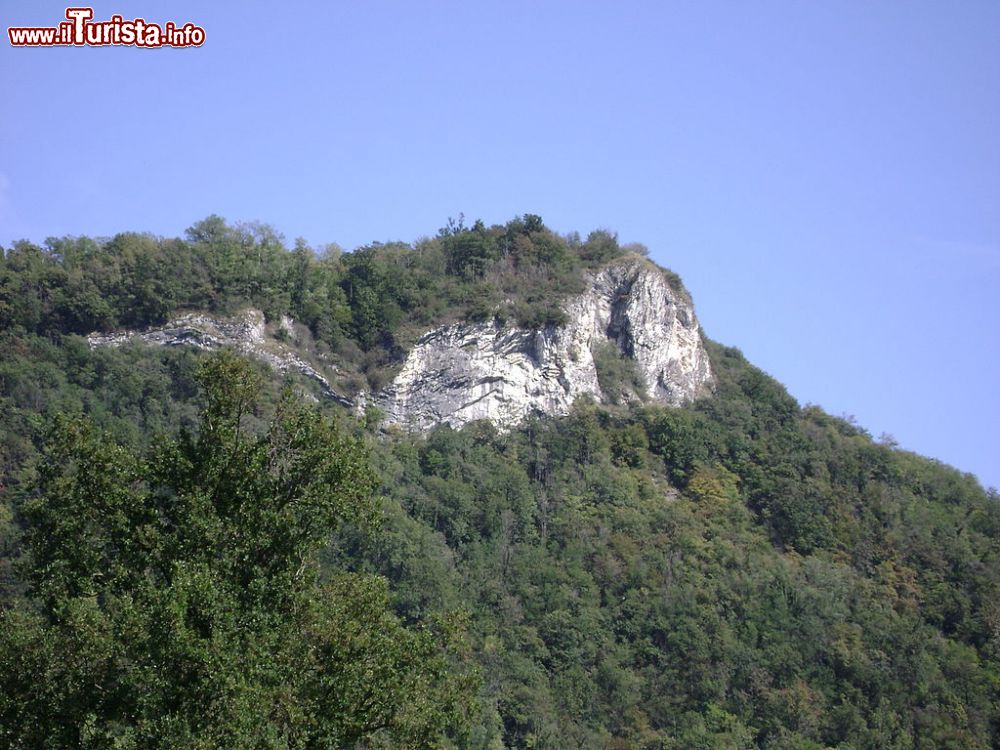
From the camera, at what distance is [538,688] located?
50531mm

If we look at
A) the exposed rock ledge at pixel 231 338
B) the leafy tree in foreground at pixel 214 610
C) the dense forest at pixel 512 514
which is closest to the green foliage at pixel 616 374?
the dense forest at pixel 512 514

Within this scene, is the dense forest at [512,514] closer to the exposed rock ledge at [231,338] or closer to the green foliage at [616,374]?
the green foliage at [616,374]

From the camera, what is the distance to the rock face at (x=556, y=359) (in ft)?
219

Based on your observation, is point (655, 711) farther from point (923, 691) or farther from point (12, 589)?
point (12, 589)

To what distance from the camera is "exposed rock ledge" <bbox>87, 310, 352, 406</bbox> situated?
206ft

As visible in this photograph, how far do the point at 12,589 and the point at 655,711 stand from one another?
91.5ft

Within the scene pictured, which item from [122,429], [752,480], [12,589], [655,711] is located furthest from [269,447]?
[752,480]

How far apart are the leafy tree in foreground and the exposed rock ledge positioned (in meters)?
49.0

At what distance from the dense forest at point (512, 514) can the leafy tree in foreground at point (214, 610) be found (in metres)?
0.04

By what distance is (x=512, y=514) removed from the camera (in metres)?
60.0

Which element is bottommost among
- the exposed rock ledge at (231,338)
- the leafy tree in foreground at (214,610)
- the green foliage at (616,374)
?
the leafy tree in foreground at (214,610)

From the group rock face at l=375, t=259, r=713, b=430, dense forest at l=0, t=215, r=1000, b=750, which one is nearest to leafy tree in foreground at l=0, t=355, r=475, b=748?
dense forest at l=0, t=215, r=1000, b=750

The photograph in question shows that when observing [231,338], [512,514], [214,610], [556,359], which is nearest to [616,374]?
[556,359]

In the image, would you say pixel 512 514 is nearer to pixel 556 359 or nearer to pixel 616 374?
pixel 556 359
